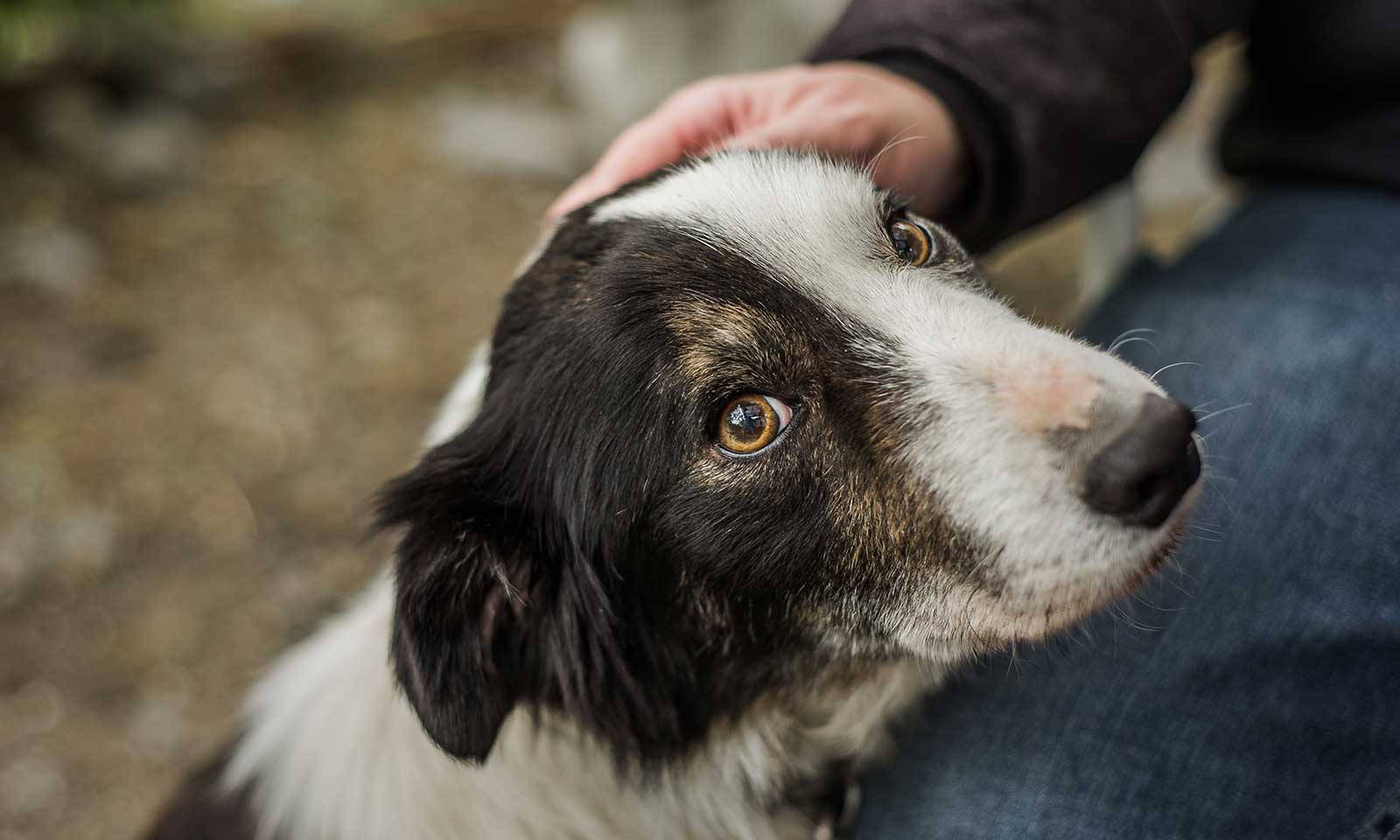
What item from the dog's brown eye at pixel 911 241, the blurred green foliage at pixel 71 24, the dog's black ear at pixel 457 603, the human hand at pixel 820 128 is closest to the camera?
the dog's black ear at pixel 457 603

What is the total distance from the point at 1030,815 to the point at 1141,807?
0.57ft

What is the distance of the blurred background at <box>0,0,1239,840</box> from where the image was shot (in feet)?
11.5

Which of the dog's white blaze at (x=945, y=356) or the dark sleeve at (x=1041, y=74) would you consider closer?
the dog's white blaze at (x=945, y=356)

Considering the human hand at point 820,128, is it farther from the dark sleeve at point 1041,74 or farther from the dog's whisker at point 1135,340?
the dog's whisker at point 1135,340

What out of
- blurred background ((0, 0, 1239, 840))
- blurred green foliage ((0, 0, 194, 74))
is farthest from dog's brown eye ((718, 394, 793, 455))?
blurred green foliage ((0, 0, 194, 74))

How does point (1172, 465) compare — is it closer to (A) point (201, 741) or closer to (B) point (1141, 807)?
(B) point (1141, 807)

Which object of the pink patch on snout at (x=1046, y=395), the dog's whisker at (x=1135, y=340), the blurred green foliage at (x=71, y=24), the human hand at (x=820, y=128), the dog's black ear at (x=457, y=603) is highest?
the blurred green foliage at (x=71, y=24)

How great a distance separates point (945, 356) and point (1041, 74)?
2.85ft

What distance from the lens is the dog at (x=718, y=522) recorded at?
1481 millimetres

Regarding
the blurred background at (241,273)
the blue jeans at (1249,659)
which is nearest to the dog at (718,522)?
the blue jeans at (1249,659)

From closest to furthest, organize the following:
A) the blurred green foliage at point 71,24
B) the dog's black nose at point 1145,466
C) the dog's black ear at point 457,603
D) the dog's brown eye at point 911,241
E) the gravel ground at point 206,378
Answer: the dog's black nose at point 1145,466
the dog's black ear at point 457,603
the dog's brown eye at point 911,241
the gravel ground at point 206,378
the blurred green foliage at point 71,24

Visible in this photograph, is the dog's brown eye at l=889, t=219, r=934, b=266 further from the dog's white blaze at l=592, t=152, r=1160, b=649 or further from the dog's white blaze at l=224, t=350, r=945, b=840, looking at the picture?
the dog's white blaze at l=224, t=350, r=945, b=840

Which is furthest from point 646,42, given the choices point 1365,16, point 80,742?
point 80,742

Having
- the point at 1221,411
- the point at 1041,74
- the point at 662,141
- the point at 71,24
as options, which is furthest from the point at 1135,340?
the point at 71,24
